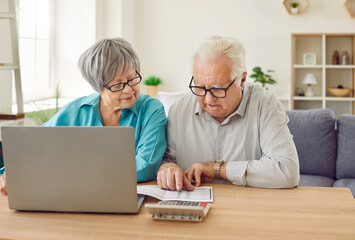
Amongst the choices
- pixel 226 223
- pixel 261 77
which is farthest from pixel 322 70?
pixel 226 223

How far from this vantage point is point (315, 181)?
2928 millimetres

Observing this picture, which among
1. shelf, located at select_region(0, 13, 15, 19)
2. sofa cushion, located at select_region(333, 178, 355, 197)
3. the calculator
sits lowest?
sofa cushion, located at select_region(333, 178, 355, 197)

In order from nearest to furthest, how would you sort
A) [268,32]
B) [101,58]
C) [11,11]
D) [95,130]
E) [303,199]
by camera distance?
[95,130]
[303,199]
[101,58]
[11,11]
[268,32]

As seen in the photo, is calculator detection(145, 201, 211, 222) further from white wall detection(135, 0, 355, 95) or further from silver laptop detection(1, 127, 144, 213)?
white wall detection(135, 0, 355, 95)

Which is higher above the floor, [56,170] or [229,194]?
[56,170]

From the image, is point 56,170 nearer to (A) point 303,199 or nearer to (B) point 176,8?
(A) point 303,199

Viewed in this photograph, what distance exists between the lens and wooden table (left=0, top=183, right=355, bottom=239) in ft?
4.05

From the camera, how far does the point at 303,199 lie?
1541 millimetres

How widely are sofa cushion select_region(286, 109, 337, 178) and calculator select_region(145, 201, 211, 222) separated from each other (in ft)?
6.16

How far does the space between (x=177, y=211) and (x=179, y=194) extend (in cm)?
22

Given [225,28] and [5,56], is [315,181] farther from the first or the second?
[225,28]

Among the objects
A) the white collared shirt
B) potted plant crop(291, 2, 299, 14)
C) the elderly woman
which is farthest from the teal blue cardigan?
potted plant crop(291, 2, 299, 14)

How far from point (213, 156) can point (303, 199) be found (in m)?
0.51

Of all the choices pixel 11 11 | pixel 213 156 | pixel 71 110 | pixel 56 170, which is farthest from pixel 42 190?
pixel 11 11
